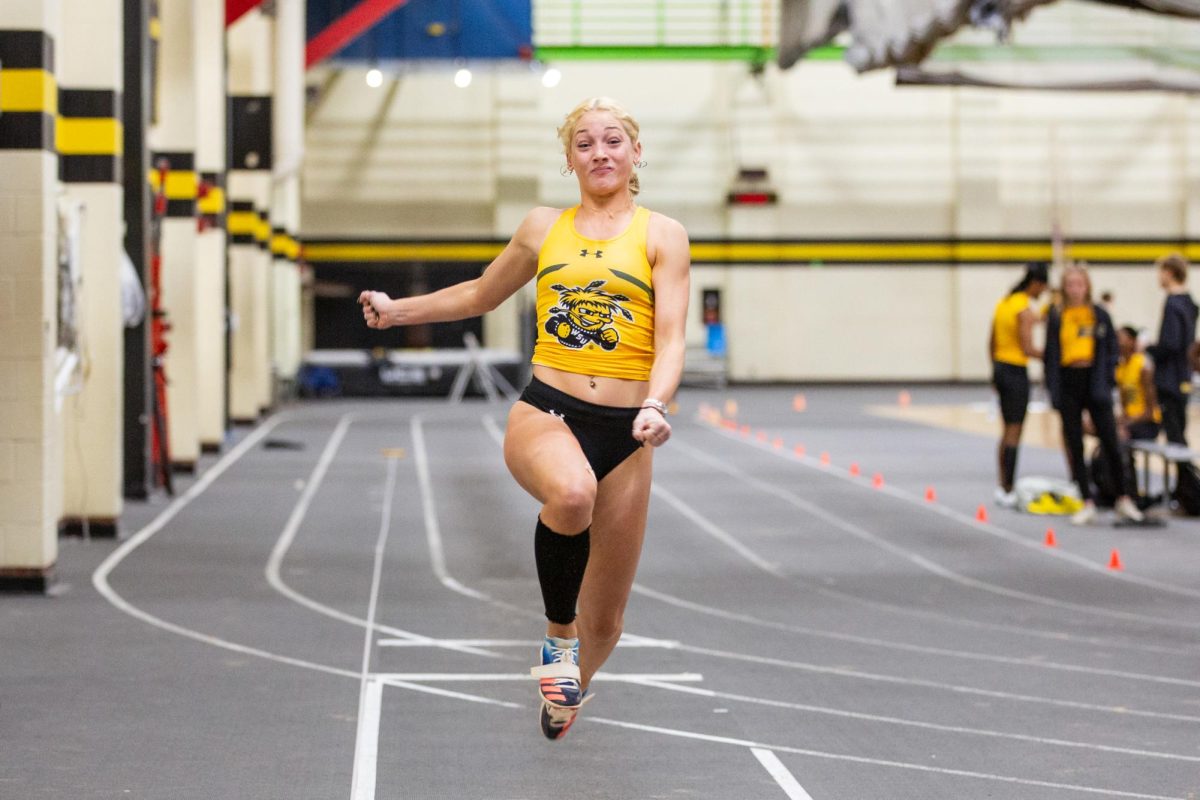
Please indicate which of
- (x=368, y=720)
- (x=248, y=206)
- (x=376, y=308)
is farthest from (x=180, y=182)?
(x=376, y=308)

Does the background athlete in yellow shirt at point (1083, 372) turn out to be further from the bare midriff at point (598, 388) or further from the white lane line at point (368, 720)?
the bare midriff at point (598, 388)

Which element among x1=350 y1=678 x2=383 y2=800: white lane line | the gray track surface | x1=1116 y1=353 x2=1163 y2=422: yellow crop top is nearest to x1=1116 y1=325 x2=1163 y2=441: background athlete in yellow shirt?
x1=1116 y1=353 x2=1163 y2=422: yellow crop top

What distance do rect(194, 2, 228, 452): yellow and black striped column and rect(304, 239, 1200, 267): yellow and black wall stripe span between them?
2029 centimetres

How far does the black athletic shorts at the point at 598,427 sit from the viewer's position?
18.0ft

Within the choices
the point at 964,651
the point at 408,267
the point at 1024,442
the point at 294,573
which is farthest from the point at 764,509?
the point at 408,267

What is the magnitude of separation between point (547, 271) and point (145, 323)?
10.6 m

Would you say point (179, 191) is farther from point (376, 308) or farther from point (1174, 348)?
point (376, 308)

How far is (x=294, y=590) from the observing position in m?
11.0

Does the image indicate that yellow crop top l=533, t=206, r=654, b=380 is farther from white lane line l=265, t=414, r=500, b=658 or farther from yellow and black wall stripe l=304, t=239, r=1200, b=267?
yellow and black wall stripe l=304, t=239, r=1200, b=267

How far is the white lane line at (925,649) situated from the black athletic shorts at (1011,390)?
5922 mm

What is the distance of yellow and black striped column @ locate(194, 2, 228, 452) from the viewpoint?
20.9 metres

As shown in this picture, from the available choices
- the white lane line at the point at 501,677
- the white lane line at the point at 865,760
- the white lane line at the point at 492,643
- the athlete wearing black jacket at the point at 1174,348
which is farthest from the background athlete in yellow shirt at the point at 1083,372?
the white lane line at the point at 865,760

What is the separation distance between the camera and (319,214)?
4184 cm

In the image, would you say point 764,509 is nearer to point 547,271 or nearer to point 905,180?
point 547,271
